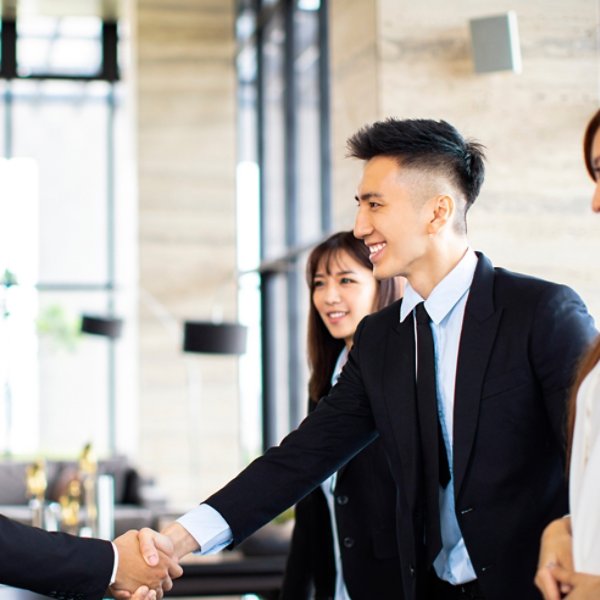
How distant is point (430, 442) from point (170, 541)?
94cm

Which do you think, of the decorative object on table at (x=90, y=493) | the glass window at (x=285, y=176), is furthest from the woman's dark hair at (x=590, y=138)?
the glass window at (x=285, y=176)

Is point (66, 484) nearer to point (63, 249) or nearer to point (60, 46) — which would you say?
point (63, 249)

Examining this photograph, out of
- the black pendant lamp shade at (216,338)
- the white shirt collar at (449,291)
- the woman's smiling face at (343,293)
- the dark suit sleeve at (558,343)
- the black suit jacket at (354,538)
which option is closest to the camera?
the dark suit sleeve at (558,343)

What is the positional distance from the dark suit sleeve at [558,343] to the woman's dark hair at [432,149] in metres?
0.43

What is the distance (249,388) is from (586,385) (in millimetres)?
10331

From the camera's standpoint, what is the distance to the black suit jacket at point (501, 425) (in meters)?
2.50

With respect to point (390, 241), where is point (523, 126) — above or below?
above

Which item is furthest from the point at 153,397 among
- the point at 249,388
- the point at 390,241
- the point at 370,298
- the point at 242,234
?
the point at 390,241

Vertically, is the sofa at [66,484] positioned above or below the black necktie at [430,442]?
below

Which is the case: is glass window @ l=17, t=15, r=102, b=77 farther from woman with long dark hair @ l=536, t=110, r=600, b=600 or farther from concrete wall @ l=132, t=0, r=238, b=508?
woman with long dark hair @ l=536, t=110, r=600, b=600

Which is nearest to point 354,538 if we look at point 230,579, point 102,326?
point 230,579

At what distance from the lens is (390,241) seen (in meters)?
2.85

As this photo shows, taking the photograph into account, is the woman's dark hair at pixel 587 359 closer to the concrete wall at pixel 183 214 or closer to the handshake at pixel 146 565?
the handshake at pixel 146 565

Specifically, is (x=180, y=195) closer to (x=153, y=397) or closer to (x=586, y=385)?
(x=153, y=397)
